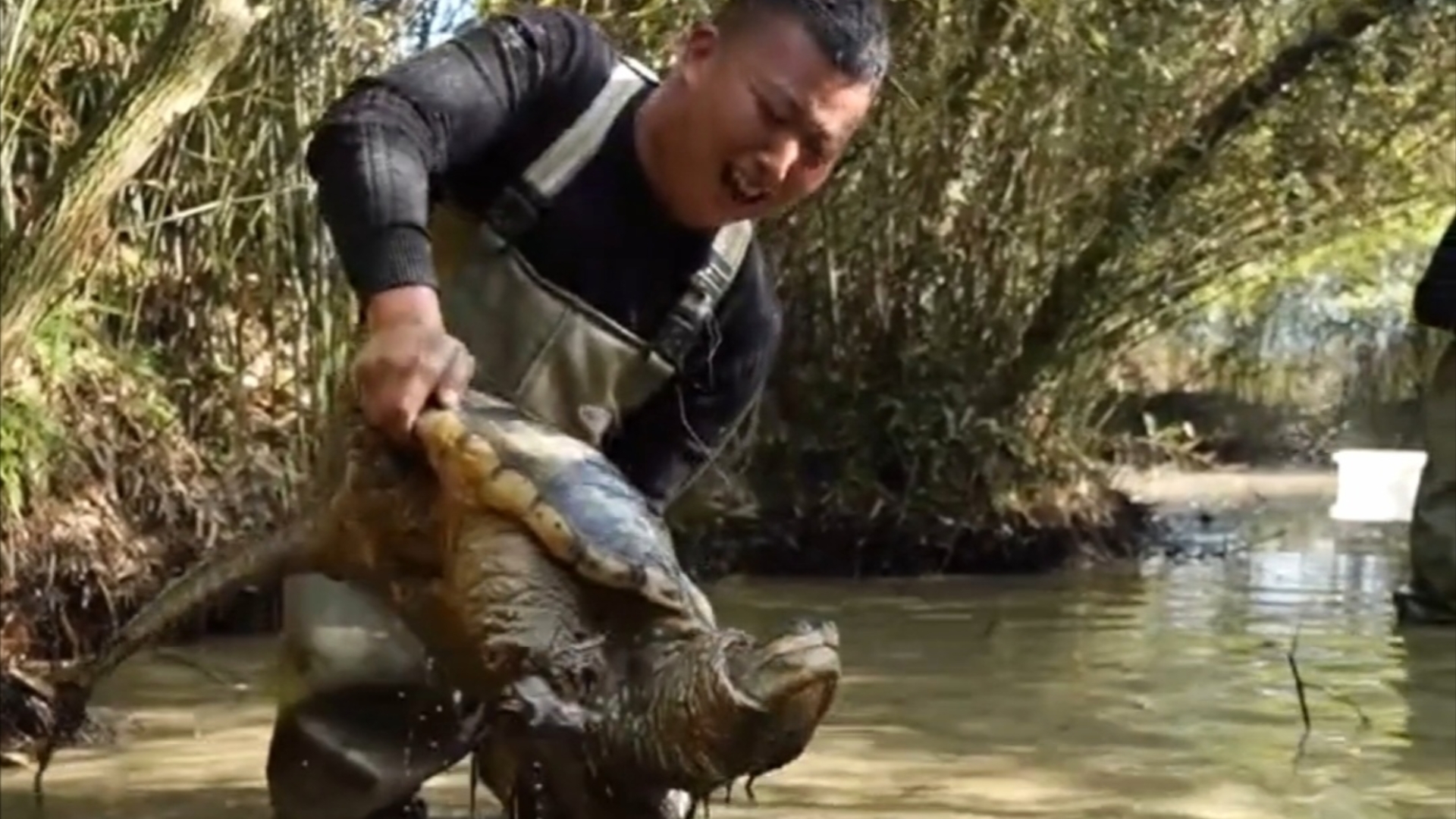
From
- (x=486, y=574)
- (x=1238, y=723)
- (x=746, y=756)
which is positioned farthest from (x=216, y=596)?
(x=1238, y=723)

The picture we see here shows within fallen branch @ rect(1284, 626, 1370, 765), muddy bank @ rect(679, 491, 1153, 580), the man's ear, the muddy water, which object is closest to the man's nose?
the man's ear

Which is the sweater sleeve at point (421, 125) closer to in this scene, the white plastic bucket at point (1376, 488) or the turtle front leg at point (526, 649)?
the turtle front leg at point (526, 649)

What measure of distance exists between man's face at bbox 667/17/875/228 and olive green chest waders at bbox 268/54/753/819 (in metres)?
0.25

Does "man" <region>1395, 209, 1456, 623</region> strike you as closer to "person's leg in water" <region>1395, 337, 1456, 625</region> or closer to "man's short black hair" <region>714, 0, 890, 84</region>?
"person's leg in water" <region>1395, 337, 1456, 625</region>

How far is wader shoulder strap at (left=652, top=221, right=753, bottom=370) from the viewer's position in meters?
2.96

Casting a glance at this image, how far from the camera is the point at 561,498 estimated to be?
2.39 m

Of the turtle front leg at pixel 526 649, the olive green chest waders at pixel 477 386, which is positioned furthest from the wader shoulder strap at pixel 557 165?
the turtle front leg at pixel 526 649

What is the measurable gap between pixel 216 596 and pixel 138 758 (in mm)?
1502

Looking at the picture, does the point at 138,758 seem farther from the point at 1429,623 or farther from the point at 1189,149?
the point at 1189,149

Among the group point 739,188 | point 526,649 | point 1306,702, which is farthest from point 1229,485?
point 526,649

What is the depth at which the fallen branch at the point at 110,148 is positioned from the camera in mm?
4477

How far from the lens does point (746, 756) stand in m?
2.09

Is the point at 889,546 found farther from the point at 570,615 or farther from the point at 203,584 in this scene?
the point at 570,615

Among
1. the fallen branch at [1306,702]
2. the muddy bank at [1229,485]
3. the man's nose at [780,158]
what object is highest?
the man's nose at [780,158]
